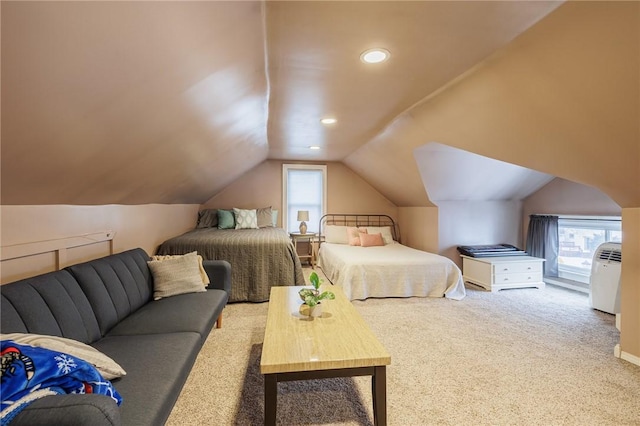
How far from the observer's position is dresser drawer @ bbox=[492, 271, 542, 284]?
395cm

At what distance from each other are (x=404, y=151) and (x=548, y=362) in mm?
2537

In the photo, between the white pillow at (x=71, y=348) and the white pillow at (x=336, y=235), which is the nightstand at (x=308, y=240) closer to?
the white pillow at (x=336, y=235)

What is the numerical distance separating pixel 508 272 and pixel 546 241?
3.16ft

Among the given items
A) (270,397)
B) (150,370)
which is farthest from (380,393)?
(150,370)

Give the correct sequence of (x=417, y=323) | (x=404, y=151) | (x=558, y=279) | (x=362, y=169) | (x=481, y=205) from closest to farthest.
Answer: (x=417, y=323) < (x=404, y=151) < (x=558, y=279) < (x=481, y=205) < (x=362, y=169)

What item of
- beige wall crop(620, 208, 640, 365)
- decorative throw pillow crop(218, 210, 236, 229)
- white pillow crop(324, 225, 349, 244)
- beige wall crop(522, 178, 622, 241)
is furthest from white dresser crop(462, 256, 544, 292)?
decorative throw pillow crop(218, 210, 236, 229)

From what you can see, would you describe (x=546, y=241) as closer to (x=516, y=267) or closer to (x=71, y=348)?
(x=516, y=267)

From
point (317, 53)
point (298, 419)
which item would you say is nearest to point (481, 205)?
point (317, 53)

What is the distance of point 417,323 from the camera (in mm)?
2857

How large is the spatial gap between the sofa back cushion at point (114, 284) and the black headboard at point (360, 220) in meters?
3.78

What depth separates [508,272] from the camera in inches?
157

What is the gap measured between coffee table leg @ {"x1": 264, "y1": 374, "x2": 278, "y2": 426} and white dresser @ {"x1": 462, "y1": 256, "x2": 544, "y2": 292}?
360cm

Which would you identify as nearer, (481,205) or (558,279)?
(558,279)

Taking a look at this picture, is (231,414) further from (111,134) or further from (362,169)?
(362,169)
